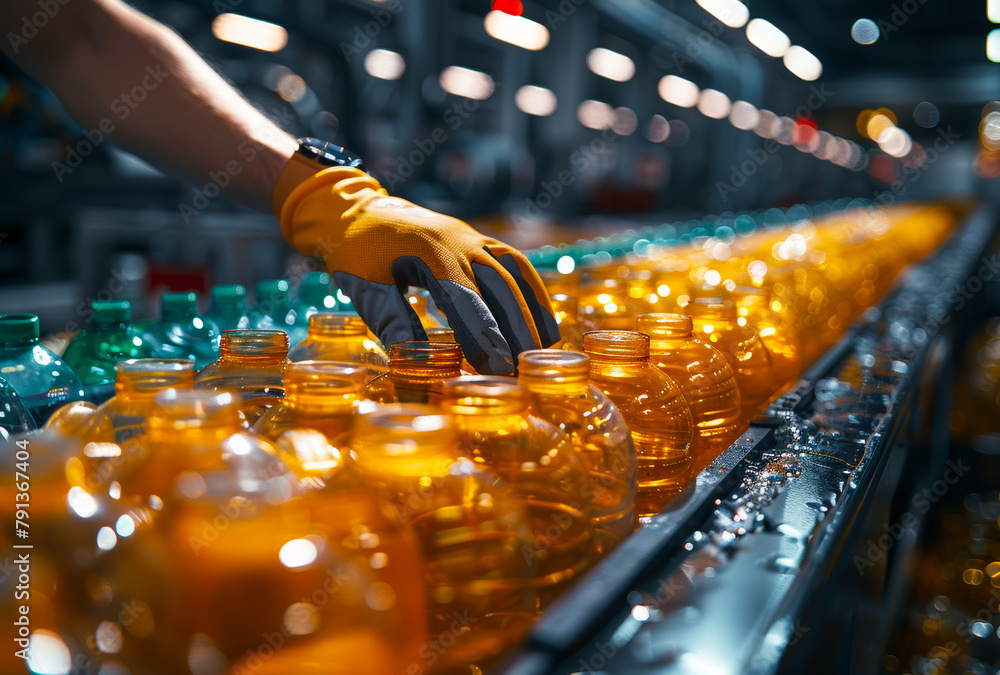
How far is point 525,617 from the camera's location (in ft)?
2.11

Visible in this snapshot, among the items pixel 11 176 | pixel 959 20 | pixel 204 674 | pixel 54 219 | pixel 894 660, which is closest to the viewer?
pixel 204 674

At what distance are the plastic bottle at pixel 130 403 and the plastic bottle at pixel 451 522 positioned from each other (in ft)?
0.64

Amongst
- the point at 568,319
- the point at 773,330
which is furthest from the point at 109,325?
the point at 773,330

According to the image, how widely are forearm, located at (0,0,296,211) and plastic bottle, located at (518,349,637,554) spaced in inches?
33.9

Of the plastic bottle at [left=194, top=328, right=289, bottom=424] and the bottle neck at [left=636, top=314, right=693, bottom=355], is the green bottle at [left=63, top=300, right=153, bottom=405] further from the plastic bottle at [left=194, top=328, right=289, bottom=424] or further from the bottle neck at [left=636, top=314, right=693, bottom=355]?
the bottle neck at [left=636, top=314, right=693, bottom=355]

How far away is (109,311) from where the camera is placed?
1.15 meters

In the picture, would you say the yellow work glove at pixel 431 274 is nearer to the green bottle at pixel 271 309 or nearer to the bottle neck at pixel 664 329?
the bottle neck at pixel 664 329

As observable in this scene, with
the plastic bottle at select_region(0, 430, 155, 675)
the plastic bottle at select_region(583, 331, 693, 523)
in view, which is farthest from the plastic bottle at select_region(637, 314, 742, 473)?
the plastic bottle at select_region(0, 430, 155, 675)

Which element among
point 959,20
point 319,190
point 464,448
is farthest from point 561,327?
point 959,20

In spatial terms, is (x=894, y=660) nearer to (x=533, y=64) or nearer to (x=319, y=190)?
(x=319, y=190)

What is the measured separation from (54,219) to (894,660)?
16.6 feet

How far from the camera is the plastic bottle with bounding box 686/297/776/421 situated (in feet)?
4.06

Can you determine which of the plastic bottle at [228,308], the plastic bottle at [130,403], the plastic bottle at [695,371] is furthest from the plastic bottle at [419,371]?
the plastic bottle at [228,308]

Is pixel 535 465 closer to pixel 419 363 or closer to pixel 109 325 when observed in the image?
pixel 419 363
